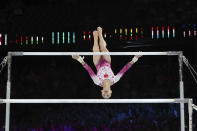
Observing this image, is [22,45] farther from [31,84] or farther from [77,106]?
[77,106]

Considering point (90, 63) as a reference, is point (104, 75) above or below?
below

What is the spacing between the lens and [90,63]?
6727mm

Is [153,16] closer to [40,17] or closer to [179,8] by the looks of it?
[179,8]

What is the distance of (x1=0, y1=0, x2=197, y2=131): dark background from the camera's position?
6062 mm

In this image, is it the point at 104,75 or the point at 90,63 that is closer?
the point at 104,75

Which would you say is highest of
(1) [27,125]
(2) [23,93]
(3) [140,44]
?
(3) [140,44]

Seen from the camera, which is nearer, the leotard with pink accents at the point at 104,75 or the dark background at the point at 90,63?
the leotard with pink accents at the point at 104,75

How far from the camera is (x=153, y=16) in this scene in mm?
6285

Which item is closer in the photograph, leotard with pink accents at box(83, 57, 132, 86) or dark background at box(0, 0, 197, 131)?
leotard with pink accents at box(83, 57, 132, 86)

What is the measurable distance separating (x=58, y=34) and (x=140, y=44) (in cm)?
172

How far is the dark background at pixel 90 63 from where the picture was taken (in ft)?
19.9

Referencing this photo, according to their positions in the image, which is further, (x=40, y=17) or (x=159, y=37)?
(x=40, y=17)

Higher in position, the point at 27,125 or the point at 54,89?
the point at 54,89

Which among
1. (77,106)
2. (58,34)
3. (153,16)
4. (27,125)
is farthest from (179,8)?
(27,125)
